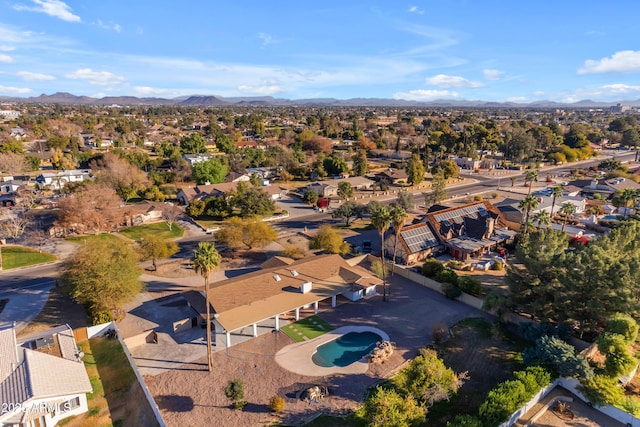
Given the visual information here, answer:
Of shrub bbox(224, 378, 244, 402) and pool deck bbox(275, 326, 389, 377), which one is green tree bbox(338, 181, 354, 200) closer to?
pool deck bbox(275, 326, 389, 377)

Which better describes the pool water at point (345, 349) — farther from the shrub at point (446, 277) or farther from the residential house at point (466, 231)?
the residential house at point (466, 231)

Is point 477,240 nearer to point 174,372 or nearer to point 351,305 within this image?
point 351,305

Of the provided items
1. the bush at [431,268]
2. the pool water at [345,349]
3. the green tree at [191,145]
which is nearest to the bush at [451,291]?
the bush at [431,268]

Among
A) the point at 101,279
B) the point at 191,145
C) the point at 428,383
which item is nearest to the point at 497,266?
the point at 428,383

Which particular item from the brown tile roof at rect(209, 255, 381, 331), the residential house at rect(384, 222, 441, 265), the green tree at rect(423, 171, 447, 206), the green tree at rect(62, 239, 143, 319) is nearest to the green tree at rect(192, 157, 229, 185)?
the green tree at rect(423, 171, 447, 206)

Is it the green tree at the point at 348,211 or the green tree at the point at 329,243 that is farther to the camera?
the green tree at the point at 348,211
